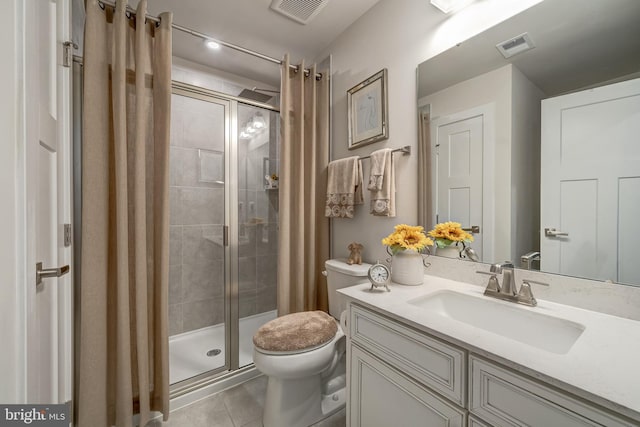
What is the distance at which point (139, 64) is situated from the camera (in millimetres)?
1256

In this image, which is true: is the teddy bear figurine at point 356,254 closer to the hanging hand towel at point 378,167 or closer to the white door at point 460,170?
the hanging hand towel at point 378,167

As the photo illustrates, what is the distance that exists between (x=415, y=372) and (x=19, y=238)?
115 centimetres

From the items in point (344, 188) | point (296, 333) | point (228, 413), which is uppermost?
point (344, 188)

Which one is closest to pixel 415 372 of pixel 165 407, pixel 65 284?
pixel 165 407

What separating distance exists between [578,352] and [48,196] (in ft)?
5.60

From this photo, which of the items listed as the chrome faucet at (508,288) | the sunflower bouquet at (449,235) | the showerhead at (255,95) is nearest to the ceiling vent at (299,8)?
the showerhead at (255,95)

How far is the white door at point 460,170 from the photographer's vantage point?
44.4 inches

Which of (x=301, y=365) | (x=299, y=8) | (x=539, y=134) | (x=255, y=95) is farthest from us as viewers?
(x=255, y=95)

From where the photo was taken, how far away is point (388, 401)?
2.77 ft

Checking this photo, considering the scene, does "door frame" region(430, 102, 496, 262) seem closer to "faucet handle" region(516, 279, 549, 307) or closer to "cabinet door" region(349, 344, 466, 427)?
"faucet handle" region(516, 279, 549, 307)

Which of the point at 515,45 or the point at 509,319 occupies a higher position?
the point at 515,45

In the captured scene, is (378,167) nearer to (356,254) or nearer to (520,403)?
(356,254)

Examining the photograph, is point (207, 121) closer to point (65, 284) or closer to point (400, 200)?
point (65, 284)

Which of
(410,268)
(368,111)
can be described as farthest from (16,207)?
(368,111)
